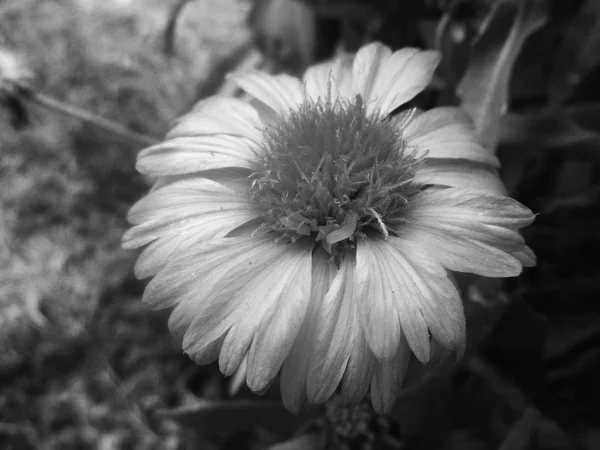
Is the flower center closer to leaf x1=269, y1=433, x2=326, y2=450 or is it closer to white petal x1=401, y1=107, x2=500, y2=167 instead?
white petal x1=401, y1=107, x2=500, y2=167

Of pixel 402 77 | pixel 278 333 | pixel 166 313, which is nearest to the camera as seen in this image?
pixel 278 333

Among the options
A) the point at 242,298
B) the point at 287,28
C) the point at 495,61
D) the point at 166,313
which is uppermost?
the point at 287,28

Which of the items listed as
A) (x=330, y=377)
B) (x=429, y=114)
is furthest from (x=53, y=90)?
(x=330, y=377)

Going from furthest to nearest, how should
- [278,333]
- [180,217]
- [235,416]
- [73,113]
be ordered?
[73,113] → [235,416] → [180,217] → [278,333]

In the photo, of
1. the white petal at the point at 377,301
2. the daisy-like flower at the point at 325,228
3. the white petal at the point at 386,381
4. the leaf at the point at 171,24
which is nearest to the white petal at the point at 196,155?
the daisy-like flower at the point at 325,228

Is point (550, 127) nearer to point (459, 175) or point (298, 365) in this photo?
point (459, 175)

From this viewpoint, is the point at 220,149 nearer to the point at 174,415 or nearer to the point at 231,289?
the point at 231,289

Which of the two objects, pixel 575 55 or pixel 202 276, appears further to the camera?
pixel 575 55

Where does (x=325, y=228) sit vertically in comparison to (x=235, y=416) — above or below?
above

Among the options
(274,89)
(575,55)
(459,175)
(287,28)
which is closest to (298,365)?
(459,175)
